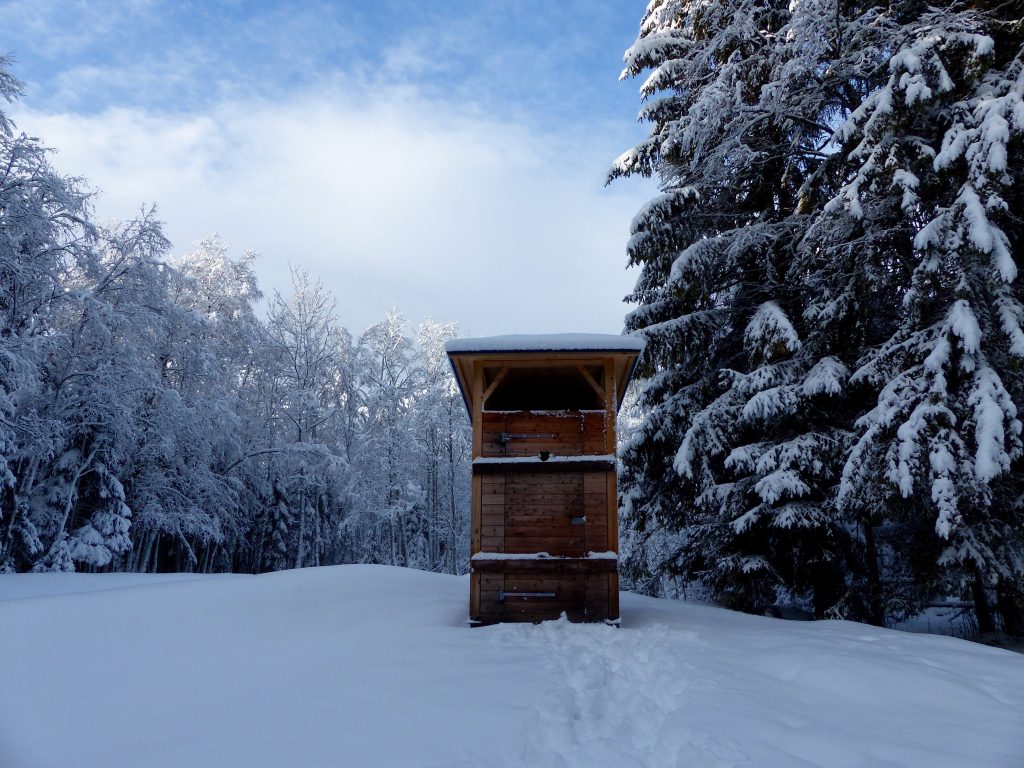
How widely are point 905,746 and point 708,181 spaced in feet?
33.5

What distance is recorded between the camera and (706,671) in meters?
5.80

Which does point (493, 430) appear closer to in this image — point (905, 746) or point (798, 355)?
point (798, 355)

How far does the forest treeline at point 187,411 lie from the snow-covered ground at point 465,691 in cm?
1032

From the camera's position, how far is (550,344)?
8.95 metres

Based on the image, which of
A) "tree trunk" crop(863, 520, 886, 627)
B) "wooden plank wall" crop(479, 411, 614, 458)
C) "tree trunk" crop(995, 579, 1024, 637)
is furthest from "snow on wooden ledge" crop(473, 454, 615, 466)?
"tree trunk" crop(995, 579, 1024, 637)

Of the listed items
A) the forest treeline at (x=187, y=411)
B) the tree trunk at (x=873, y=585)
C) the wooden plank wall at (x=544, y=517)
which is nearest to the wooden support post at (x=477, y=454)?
the wooden plank wall at (x=544, y=517)

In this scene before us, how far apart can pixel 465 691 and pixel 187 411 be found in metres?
18.2

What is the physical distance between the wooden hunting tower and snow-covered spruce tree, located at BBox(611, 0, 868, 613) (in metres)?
2.30

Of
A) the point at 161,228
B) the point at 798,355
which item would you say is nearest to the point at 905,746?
the point at 798,355

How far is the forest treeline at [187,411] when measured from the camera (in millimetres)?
15633

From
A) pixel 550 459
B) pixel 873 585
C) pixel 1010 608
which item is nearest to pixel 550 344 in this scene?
pixel 550 459

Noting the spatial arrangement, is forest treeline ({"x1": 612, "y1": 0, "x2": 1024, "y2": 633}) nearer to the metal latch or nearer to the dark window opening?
the dark window opening

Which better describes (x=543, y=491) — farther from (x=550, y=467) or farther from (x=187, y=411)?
(x=187, y=411)

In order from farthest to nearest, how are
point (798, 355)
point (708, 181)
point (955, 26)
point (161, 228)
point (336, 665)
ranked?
point (161, 228), point (708, 181), point (798, 355), point (955, 26), point (336, 665)
